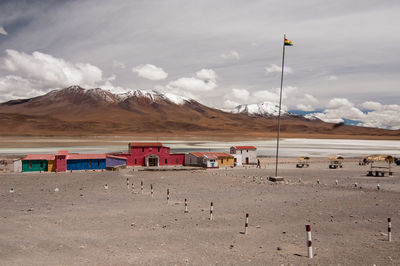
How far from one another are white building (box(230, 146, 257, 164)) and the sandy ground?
100 ft

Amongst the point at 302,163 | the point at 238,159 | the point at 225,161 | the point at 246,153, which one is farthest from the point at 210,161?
the point at 302,163

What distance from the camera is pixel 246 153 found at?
58.9m

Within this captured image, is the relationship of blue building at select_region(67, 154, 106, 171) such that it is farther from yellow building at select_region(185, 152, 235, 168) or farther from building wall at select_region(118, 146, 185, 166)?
yellow building at select_region(185, 152, 235, 168)

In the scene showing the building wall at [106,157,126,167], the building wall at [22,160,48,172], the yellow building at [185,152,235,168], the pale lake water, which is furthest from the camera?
the pale lake water

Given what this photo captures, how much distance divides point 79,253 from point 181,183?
22.1 m

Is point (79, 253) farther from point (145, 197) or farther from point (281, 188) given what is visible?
point (281, 188)

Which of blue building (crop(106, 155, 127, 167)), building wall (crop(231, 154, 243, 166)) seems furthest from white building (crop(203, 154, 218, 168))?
blue building (crop(106, 155, 127, 167))

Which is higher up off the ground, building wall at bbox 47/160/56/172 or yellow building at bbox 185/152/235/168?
yellow building at bbox 185/152/235/168

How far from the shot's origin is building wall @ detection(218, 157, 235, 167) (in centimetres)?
5311

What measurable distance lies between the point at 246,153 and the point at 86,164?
94.7 feet

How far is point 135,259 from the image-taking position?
11023 mm

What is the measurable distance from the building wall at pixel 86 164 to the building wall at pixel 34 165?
334 centimetres

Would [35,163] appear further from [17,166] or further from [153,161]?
[153,161]

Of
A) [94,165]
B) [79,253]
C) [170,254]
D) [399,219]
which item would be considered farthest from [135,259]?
[94,165]
